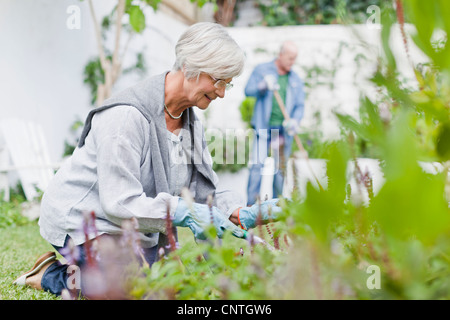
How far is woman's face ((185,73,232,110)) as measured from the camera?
6.13ft

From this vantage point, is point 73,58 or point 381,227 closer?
point 381,227

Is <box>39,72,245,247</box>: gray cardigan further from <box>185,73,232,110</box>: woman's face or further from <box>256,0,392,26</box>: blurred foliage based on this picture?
<box>256,0,392,26</box>: blurred foliage

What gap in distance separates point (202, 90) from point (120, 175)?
478 mm

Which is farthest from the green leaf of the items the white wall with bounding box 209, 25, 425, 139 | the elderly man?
the white wall with bounding box 209, 25, 425, 139

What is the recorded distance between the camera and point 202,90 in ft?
6.17

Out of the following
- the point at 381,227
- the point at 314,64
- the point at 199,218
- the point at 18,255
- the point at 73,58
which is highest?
the point at 381,227

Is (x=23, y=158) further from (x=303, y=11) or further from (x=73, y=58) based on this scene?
(x=303, y=11)

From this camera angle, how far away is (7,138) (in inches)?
176

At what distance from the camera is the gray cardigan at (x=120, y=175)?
157 cm

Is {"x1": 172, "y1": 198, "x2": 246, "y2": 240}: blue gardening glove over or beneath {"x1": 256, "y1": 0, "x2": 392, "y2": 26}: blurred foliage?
beneath

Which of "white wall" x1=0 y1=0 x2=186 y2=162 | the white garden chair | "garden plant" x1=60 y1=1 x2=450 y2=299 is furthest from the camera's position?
"white wall" x1=0 y1=0 x2=186 y2=162

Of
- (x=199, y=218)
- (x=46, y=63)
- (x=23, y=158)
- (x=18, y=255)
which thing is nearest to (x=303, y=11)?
(x=46, y=63)

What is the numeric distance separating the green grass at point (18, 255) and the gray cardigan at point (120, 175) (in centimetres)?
23
